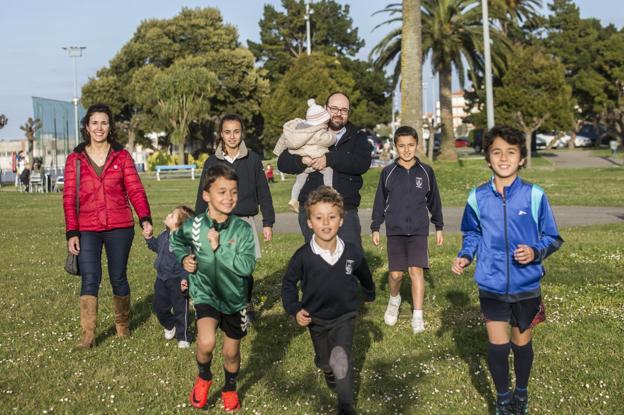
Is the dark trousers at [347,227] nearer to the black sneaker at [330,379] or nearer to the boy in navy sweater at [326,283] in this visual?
the boy in navy sweater at [326,283]

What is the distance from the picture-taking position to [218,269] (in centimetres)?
477

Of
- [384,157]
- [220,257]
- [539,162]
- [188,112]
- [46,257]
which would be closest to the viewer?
[220,257]

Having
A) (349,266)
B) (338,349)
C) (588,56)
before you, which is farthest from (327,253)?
(588,56)

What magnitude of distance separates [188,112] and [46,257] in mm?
44616

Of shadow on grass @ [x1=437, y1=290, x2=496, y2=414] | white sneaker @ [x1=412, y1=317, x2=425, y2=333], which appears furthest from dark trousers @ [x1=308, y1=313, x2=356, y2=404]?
white sneaker @ [x1=412, y1=317, x2=425, y2=333]

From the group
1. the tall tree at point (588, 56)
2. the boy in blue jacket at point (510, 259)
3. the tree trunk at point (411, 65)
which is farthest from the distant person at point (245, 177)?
the tall tree at point (588, 56)

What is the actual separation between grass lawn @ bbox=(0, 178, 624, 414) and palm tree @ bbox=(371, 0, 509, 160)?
2664 centimetres

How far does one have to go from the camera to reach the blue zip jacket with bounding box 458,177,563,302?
4426mm

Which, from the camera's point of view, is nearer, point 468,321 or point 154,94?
point 468,321

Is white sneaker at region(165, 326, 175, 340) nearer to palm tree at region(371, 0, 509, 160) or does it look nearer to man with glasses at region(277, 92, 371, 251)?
man with glasses at region(277, 92, 371, 251)

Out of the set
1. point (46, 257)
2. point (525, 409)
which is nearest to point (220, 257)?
point (525, 409)

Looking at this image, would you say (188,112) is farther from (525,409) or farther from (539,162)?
(525,409)

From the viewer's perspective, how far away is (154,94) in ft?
193

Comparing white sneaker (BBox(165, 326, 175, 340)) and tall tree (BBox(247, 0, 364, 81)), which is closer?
white sneaker (BBox(165, 326, 175, 340))
